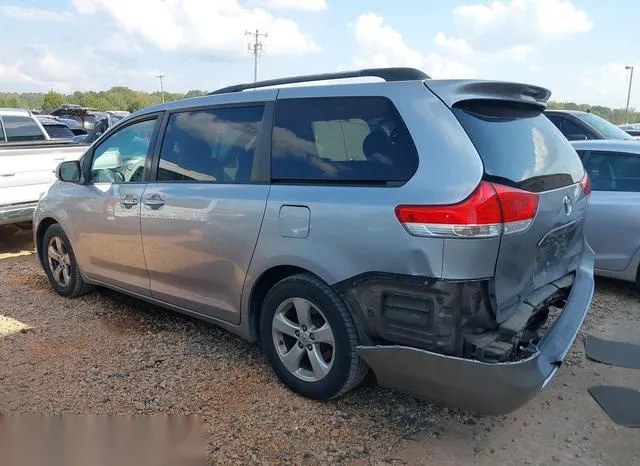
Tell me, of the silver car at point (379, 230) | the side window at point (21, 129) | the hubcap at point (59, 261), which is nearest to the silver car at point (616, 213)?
the silver car at point (379, 230)

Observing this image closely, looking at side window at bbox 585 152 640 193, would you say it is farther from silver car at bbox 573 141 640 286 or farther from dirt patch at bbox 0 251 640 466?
dirt patch at bbox 0 251 640 466

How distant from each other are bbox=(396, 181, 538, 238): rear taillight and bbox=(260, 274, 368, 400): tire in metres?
0.65

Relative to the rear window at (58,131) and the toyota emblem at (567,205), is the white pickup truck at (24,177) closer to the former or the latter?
the toyota emblem at (567,205)

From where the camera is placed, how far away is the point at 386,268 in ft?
8.65

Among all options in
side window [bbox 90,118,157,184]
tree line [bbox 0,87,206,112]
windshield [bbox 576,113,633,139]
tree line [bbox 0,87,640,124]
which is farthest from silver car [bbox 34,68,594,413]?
tree line [bbox 0,87,206,112]

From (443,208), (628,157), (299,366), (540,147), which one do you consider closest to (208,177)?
(299,366)

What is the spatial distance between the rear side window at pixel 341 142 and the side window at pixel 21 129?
25.6 ft

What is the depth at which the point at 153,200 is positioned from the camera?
12.7ft

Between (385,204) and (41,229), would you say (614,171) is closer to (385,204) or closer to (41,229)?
(385,204)

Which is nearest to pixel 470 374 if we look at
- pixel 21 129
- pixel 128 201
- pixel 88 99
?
pixel 128 201

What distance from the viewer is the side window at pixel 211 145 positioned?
341 centimetres

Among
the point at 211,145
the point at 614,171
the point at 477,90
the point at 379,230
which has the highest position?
the point at 477,90

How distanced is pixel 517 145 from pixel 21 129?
9.12 metres

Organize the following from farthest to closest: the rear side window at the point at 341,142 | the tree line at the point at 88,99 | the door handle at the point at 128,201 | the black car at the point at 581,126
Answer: the tree line at the point at 88,99, the black car at the point at 581,126, the door handle at the point at 128,201, the rear side window at the point at 341,142
